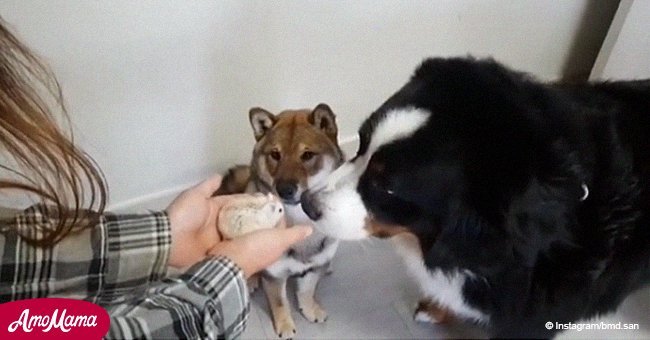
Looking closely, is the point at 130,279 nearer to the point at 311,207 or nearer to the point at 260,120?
the point at 311,207

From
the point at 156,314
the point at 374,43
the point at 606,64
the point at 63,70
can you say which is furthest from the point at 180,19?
the point at 606,64

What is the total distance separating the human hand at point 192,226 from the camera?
912mm

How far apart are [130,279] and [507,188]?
1.55 feet

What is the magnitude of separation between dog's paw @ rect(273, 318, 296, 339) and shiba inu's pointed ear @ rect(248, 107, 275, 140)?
34 centimetres

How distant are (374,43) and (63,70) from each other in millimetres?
606

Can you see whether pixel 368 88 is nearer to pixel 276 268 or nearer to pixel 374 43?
pixel 374 43

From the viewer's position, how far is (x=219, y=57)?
4.24 ft

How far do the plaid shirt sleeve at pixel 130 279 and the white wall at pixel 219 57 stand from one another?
41 centimetres

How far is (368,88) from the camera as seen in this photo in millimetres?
1504

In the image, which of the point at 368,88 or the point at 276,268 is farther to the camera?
the point at 368,88

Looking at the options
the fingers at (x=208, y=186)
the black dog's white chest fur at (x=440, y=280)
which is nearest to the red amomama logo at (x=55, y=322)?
the fingers at (x=208, y=186)

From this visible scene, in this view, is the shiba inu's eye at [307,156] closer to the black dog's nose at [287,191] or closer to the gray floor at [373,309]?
the black dog's nose at [287,191]

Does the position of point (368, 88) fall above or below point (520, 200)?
below

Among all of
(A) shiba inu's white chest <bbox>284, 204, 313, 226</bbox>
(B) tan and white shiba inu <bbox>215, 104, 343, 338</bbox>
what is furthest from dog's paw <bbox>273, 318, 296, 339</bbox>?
(A) shiba inu's white chest <bbox>284, 204, 313, 226</bbox>
